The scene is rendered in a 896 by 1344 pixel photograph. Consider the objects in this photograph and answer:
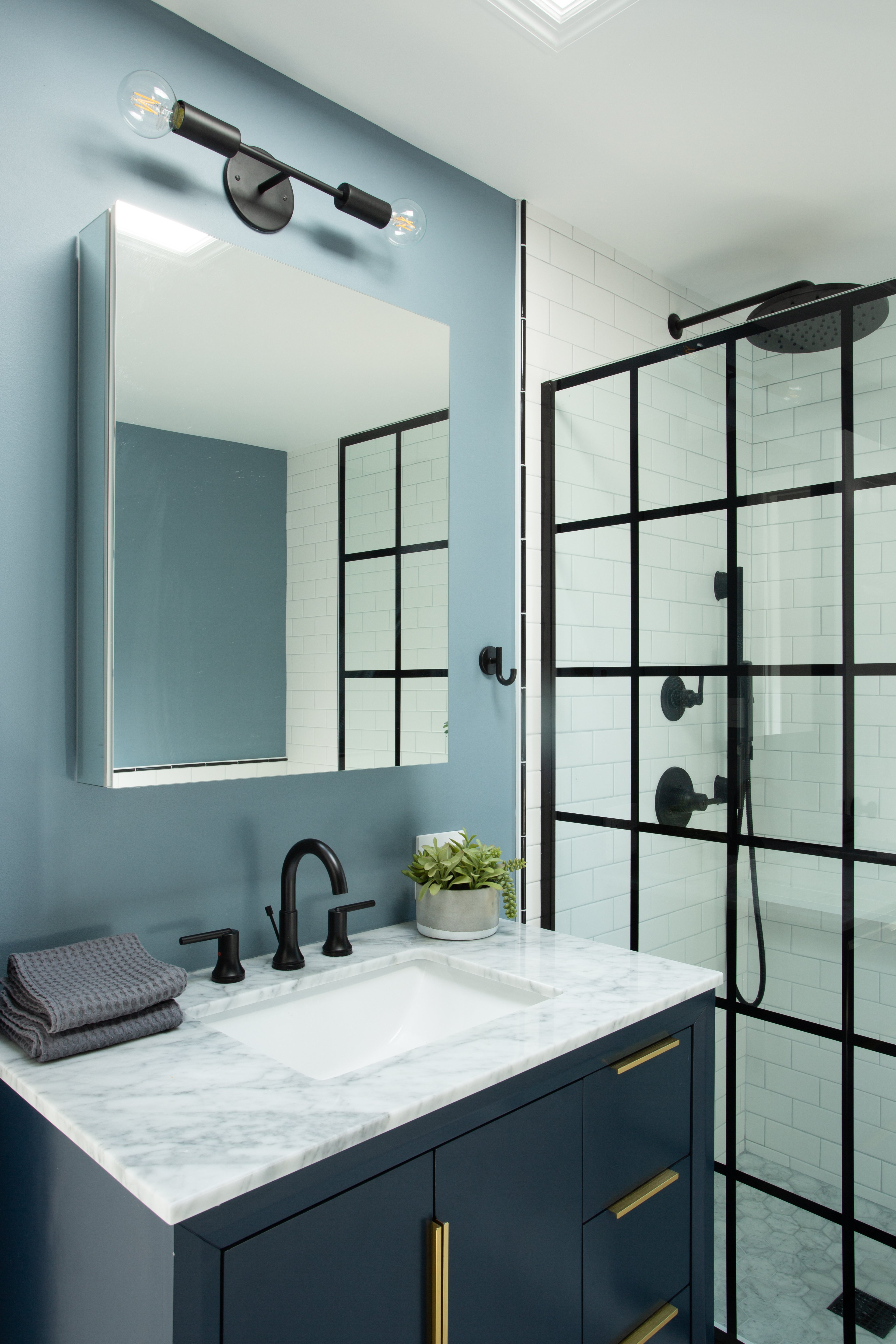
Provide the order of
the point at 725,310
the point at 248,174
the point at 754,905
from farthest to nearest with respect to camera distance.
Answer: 1. the point at 725,310
2. the point at 754,905
3. the point at 248,174

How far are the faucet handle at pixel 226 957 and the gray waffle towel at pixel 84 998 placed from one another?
0.14m

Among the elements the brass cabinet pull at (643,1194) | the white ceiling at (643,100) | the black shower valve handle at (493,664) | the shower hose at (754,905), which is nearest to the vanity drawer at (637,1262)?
the brass cabinet pull at (643,1194)

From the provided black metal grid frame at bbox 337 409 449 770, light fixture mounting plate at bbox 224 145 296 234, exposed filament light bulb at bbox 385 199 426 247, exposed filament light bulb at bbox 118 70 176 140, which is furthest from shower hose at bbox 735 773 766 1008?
exposed filament light bulb at bbox 118 70 176 140

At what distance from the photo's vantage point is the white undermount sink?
141 centimetres

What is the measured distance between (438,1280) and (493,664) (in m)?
1.28

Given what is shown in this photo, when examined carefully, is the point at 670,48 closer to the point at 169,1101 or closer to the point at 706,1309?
the point at 169,1101

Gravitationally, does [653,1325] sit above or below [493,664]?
below

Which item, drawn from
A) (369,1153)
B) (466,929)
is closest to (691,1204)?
(466,929)

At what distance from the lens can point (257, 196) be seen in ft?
5.25

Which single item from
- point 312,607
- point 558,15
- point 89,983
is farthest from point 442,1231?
point 558,15

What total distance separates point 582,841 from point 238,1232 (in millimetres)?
1422

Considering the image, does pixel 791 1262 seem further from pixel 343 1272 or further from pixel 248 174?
pixel 248 174

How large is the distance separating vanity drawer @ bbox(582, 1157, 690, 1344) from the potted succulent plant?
548mm

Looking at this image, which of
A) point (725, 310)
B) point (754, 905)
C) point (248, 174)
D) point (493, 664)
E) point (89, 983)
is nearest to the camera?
point (89, 983)
